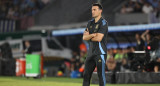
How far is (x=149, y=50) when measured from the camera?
15.3 m

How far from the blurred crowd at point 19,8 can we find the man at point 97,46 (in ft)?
72.2

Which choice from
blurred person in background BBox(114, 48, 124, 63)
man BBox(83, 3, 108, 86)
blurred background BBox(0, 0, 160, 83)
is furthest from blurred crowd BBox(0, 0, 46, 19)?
man BBox(83, 3, 108, 86)

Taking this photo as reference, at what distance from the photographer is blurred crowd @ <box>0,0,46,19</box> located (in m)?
30.8

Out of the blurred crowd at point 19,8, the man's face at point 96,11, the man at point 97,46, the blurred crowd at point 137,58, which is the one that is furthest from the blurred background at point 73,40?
the man's face at point 96,11

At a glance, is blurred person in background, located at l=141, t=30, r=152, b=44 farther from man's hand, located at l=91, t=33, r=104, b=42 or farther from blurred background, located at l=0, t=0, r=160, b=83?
man's hand, located at l=91, t=33, r=104, b=42

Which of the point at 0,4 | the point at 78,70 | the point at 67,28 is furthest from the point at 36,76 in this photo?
the point at 0,4

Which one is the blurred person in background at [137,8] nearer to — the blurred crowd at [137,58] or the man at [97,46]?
the blurred crowd at [137,58]

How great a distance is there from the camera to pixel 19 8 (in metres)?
31.9

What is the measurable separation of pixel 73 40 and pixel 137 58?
9.86m

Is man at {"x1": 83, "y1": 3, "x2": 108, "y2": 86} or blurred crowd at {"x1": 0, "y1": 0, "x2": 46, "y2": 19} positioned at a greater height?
blurred crowd at {"x1": 0, "y1": 0, "x2": 46, "y2": 19}

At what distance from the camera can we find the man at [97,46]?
8.61m

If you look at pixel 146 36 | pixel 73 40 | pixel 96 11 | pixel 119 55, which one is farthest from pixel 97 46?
pixel 73 40

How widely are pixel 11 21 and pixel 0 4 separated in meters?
3.36

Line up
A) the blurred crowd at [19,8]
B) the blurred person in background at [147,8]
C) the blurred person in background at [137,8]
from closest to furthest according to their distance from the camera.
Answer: the blurred person in background at [147,8] → the blurred person in background at [137,8] → the blurred crowd at [19,8]
